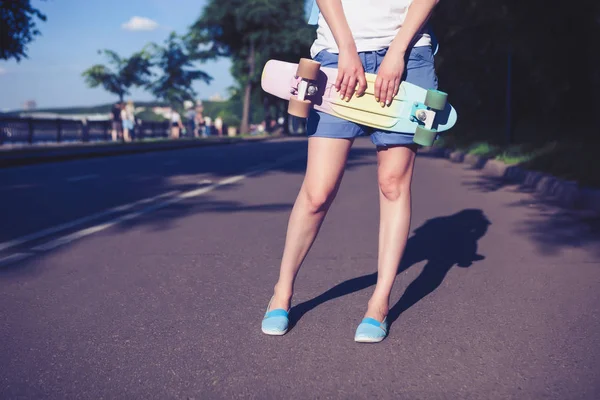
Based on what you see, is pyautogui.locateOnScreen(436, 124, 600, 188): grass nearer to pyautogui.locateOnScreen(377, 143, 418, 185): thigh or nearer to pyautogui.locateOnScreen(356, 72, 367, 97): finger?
pyautogui.locateOnScreen(377, 143, 418, 185): thigh

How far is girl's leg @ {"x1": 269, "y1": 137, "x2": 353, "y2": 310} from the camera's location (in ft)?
10.1

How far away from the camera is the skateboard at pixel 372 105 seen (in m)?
2.92

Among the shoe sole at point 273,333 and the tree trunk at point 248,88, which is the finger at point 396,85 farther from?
the tree trunk at point 248,88

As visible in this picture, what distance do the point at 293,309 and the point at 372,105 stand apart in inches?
45.2

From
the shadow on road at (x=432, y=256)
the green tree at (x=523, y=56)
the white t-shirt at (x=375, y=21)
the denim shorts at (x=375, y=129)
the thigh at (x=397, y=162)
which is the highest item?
the green tree at (x=523, y=56)

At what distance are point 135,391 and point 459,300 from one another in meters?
1.89

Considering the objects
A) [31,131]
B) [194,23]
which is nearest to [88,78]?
[194,23]

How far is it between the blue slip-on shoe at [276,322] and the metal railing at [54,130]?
22798 mm

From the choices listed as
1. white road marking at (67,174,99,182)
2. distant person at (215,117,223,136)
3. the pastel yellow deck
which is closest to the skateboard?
the pastel yellow deck

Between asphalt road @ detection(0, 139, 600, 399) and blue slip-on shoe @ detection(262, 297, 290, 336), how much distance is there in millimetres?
37

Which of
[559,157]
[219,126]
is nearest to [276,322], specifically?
[559,157]

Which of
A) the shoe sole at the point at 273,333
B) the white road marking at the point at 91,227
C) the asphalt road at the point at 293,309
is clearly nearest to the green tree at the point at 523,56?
the white road marking at the point at 91,227

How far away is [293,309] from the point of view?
3.59m

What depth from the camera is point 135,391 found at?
2.51m
